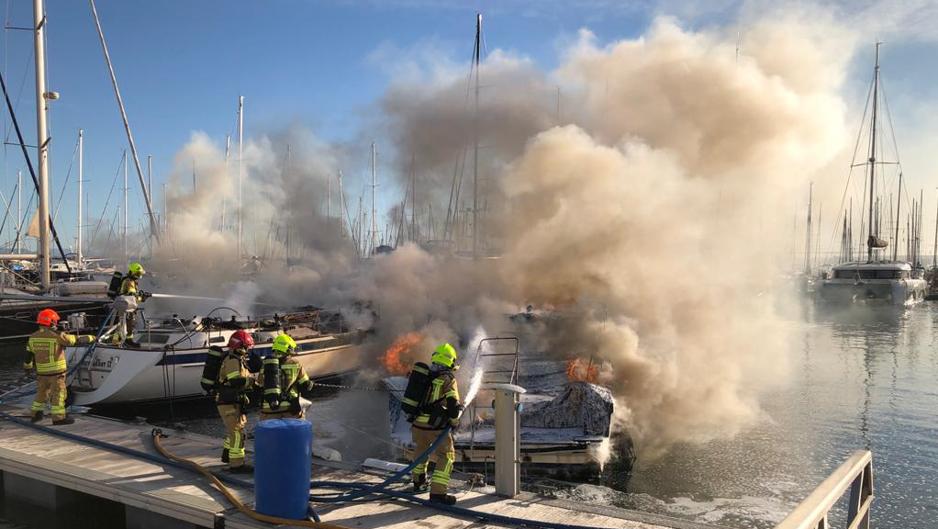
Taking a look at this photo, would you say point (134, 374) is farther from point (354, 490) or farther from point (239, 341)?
point (354, 490)

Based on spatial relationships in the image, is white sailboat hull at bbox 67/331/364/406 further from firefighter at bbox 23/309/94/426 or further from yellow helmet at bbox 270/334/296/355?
yellow helmet at bbox 270/334/296/355

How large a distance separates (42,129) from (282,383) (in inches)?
882

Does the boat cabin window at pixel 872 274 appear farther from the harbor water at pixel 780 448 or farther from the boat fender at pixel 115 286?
the boat fender at pixel 115 286

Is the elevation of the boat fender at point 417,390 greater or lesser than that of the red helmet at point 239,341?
lesser

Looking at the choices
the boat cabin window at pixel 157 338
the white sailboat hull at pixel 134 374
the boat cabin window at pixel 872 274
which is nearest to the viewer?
the white sailboat hull at pixel 134 374

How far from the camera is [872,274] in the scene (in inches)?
2151

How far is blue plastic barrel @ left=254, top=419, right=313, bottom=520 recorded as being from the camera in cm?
574

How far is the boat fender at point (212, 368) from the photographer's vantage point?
7715 mm

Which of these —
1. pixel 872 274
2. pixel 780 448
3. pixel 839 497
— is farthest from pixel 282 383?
pixel 872 274

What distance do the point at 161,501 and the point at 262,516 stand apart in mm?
1480

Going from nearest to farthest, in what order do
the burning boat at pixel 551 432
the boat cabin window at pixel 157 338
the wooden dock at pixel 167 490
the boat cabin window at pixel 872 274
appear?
the wooden dock at pixel 167 490 → the burning boat at pixel 551 432 → the boat cabin window at pixel 157 338 → the boat cabin window at pixel 872 274

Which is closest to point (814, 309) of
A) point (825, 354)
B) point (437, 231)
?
point (825, 354)

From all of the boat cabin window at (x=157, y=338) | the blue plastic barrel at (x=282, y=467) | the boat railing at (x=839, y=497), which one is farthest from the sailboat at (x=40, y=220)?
the boat railing at (x=839, y=497)

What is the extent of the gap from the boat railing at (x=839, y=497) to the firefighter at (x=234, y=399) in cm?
610
